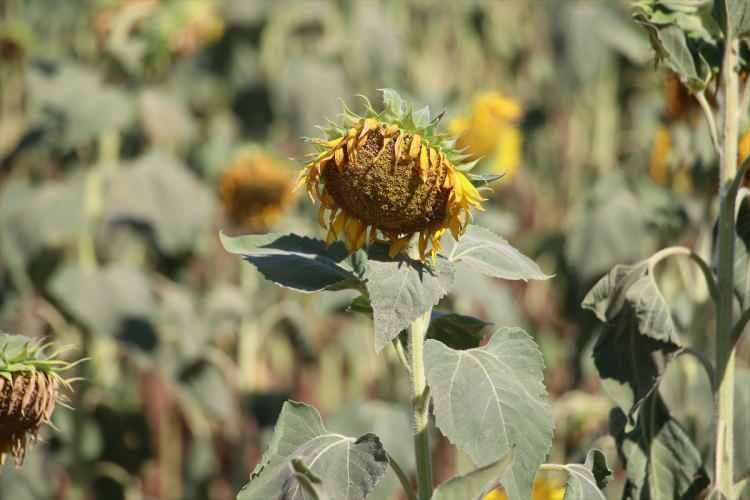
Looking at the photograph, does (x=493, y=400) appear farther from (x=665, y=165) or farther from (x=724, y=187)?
(x=665, y=165)

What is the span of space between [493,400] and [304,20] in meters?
2.67

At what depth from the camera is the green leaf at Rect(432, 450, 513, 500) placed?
0.99 meters

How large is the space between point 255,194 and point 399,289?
1.63 meters

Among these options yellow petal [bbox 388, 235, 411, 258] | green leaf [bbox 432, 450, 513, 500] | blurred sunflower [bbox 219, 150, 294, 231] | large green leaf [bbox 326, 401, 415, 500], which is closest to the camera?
green leaf [bbox 432, 450, 513, 500]

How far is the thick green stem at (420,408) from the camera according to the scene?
1.14 metres

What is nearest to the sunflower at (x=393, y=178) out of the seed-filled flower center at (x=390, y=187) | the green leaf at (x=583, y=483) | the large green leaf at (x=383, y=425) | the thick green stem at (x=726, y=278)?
the seed-filled flower center at (x=390, y=187)

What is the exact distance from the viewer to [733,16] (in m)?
1.29

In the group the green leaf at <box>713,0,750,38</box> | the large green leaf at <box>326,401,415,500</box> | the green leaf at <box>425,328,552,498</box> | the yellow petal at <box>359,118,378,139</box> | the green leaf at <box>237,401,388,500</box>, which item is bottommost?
the large green leaf at <box>326,401,415,500</box>

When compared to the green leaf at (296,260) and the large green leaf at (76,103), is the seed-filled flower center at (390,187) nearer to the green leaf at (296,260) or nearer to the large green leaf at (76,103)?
the green leaf at (296,260)

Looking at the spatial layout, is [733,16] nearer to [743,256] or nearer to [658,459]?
[743,256]

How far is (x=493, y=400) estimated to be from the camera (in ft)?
3.51

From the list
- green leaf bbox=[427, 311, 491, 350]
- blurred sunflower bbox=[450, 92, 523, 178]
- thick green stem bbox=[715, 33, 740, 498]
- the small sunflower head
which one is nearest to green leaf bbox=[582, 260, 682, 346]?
thick green stem bbox=[715, 33, 740, 498]

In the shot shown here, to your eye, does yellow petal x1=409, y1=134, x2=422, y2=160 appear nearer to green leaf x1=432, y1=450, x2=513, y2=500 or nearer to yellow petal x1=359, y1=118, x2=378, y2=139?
yellow petal x1=359, y1=118, x2=378, y2=139

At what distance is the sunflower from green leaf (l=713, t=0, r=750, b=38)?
1.18 ft
